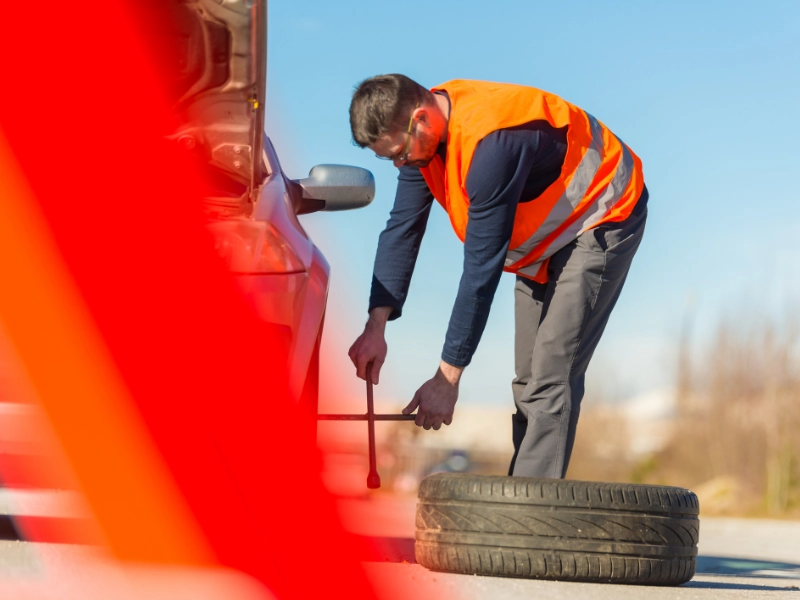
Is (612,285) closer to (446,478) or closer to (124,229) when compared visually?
(446,478)

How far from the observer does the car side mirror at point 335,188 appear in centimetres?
396

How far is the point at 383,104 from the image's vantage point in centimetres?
312

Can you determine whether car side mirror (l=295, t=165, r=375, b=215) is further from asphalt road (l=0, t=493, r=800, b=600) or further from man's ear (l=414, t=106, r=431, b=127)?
asphalt road (l=0, t=493, r=800, b=600)

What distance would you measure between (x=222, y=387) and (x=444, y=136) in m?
1.16

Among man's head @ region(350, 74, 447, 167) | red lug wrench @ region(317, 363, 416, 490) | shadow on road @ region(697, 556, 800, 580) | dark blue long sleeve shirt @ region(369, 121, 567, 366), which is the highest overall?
man's head @ region(350, 74, 447, 167)

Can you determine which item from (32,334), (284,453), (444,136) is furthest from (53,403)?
(444,136)

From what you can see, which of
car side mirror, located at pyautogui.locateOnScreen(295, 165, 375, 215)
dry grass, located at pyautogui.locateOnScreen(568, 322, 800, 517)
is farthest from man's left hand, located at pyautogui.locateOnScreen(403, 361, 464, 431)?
dry grass, located at pyautogui.locateOnScreen(568, 322, 800, 517)

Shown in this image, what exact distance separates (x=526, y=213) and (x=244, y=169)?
2.99 feet

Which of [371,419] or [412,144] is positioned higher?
[412,144]

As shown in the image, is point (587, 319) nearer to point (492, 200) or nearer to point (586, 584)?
point (492, 200)

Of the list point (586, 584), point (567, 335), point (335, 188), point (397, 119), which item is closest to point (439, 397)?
point (567, 335)

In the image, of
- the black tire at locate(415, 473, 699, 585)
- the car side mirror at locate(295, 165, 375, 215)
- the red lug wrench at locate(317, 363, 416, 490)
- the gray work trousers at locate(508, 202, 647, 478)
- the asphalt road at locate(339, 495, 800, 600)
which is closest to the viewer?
the asphalt road at locate(339, 495, 800, 600)

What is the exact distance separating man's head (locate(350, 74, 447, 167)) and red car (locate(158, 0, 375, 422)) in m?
0.32

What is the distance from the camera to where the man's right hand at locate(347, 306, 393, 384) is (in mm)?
3512
